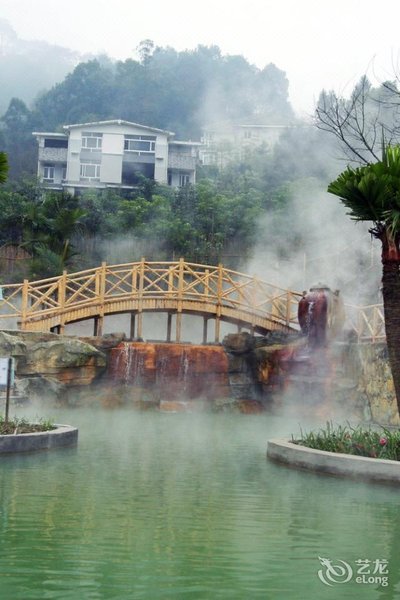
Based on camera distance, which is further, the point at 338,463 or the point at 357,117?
the point at 357,117

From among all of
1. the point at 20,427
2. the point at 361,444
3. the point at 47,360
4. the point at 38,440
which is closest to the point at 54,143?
the point at 47,360

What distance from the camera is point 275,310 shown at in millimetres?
28938

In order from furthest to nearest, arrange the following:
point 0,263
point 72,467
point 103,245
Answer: point 103,245
point 0,263
point 72,467

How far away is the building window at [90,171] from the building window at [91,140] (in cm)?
140

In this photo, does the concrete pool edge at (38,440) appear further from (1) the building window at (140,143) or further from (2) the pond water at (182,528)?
(1) the building window at (140,143)

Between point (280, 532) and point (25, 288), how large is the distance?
741 inches

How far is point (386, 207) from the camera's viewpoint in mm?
11859

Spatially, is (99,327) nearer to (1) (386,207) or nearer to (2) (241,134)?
(1) (386,207)

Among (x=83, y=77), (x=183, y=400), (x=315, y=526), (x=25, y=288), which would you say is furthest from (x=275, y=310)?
(x=83, y=77)

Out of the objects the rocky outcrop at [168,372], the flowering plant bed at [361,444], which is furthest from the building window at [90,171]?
the flowering plant bed at [361,444]

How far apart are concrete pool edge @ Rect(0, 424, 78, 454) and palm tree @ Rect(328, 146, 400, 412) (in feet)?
16.9

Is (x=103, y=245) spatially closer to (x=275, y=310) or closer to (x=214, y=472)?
(x=275, y=310)

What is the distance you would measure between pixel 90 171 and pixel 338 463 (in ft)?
167

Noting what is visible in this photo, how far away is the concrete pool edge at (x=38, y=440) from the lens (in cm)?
1198
